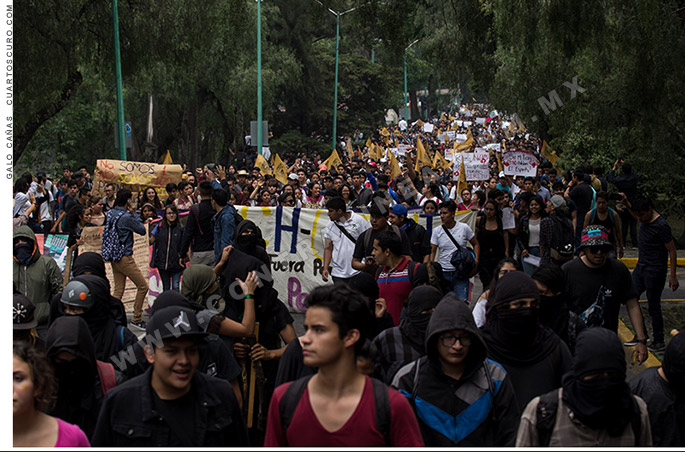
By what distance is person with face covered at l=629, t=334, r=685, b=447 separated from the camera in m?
3.58

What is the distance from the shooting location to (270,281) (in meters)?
5.69

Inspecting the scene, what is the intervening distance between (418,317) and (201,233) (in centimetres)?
569

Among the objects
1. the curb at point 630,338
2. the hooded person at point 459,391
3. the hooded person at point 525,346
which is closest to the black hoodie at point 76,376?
the hooded person at point 459,391

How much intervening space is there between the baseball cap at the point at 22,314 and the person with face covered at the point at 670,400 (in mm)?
3168

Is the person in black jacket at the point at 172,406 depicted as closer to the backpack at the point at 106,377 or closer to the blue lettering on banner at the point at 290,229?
the backpack at the point at 106,377

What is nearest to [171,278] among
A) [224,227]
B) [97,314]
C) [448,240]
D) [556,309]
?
[224,227]

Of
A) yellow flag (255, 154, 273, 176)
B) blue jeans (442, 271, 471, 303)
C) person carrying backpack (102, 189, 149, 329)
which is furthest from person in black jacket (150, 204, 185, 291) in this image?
yellow flag (255, 154, 273, 176)

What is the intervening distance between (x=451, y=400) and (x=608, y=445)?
66 centimetres

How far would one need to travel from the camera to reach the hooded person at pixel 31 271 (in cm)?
665

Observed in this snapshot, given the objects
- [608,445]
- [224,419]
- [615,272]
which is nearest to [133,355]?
[224,419]

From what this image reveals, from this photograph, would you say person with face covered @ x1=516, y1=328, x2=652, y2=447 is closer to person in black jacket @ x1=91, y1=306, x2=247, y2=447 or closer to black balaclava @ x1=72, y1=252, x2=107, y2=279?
person in black jacket @ x1=91, y1=306, x2=247, y2=447

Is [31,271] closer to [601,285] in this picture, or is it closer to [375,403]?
[601,285]

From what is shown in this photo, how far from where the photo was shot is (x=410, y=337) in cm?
451

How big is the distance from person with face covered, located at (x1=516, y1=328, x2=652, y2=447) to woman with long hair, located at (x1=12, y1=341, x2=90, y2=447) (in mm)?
1717
